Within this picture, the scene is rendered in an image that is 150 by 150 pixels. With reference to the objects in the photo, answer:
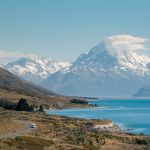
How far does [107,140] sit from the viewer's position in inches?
4053

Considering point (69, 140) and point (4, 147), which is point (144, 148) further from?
point (4, 147)

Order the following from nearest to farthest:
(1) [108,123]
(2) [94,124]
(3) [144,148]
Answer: (3) [144,148]
(2) [94,124]
(1) [108,123]

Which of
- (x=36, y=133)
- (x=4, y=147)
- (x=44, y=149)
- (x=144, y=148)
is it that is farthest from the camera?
(x=36, y=133)

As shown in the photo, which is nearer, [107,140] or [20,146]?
[20,146]

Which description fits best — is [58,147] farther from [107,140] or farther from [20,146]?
[107,140]

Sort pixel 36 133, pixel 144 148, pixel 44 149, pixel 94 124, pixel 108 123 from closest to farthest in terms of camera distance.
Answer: pixel 44 149
pixel 144 148
pixel 36 133
pixel 94 124
pixel 108 123

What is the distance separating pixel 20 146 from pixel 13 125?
33.8 metres

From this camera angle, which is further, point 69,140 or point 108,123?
point 108,123

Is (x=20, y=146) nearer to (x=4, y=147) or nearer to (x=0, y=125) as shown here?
(x=4, y=147)

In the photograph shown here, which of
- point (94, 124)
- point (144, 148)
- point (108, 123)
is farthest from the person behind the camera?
point (108, 123)

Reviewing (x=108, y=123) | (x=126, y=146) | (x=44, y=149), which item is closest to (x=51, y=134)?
(x=126, y=146)

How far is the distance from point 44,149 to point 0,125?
92.2 feet

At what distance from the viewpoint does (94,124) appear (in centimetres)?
16212

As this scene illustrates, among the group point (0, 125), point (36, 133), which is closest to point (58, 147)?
point (36, 133)
